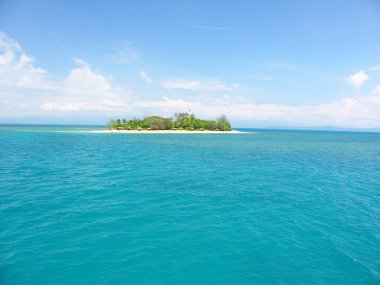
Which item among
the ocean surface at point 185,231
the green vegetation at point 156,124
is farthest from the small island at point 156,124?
the ocean surface at point 185,231

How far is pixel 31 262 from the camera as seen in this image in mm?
11609

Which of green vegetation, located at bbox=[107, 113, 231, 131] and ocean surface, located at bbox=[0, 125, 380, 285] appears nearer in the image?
ocean surface, located at bbox=[0, 125, 380, 285]

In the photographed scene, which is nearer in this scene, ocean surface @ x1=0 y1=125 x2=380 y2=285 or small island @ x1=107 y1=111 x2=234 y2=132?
ocean surface @ x1=0 y1=125 x2=380 y2=285

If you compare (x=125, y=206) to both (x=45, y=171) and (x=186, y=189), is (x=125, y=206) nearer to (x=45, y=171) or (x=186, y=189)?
(x=186, y=189)

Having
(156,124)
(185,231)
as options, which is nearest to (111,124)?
(156,124)

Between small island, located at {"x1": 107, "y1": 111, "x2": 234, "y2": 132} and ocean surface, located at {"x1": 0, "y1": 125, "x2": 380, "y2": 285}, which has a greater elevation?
small island, located at {"x1": 107, "y1": 111, "x2": 234, "y2": 132}

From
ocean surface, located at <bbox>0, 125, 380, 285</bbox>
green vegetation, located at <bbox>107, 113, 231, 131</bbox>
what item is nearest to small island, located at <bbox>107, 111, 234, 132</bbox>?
green vegetation, located at <bbox>107, 113, 231, 131</bbox>

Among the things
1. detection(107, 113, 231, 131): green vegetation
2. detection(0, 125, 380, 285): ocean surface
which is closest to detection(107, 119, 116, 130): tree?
detection(107, 113, 231, 131): green vegetation

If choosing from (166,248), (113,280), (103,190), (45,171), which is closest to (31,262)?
(113,280)

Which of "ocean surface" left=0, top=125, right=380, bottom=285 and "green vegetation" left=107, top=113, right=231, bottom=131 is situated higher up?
"green vegetation" left=107, top=113, right=231, bottom=131

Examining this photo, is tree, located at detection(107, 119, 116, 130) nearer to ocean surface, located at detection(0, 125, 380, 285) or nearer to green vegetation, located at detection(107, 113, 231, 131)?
green vegetation, located at detection(107, 113, 231, 131)

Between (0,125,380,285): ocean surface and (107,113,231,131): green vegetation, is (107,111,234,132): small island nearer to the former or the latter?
(107,113,231,131): green vegetation

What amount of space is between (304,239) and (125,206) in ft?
45.9

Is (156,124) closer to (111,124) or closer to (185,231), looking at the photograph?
(111,124)
